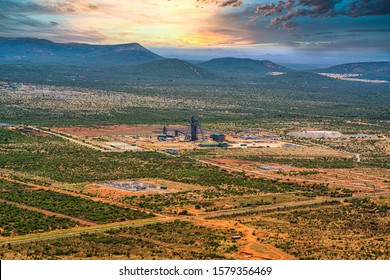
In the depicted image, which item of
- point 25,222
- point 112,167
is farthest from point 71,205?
point 112,167

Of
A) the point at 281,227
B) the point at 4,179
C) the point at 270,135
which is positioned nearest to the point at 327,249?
the point at 281,227

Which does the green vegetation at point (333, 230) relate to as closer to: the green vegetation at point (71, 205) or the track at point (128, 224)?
the track at point (128, 224)

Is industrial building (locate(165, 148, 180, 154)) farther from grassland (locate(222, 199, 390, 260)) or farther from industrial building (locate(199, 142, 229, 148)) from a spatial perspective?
grassland (locate(222, 199, 390, 260))

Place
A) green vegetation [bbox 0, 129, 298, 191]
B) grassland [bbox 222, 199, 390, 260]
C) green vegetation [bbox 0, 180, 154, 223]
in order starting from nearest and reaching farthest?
grassland [bbox 222, 199, 390, 260] < green vegetation [bbox 0, 180, 154, 223] < green vegetation [bbox 0, 129, 298, 191]

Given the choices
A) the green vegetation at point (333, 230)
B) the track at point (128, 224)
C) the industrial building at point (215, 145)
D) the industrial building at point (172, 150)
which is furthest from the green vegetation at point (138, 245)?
the industrial building at point (215, 145)

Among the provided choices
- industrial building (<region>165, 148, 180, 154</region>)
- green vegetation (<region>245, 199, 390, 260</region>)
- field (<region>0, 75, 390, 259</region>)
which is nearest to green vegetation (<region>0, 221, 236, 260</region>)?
field (<region>0, 75, 390, 259</region>)

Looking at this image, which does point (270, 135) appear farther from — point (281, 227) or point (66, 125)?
point (281, 227)

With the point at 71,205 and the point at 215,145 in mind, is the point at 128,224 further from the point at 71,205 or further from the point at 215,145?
the point at 215,145

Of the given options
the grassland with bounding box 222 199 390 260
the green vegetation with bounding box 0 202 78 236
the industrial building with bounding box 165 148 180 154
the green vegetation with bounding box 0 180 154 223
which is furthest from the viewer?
the industrial building with bounding box 165 148 180 154

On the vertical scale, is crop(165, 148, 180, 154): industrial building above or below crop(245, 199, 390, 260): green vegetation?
above
